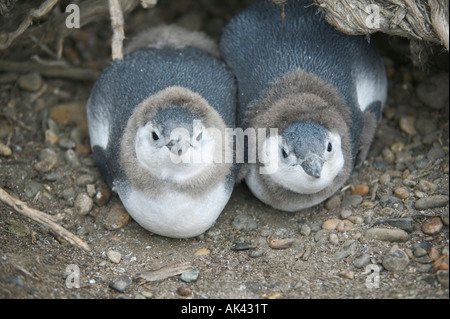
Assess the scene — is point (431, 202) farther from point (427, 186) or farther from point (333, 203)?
point (333, 203)

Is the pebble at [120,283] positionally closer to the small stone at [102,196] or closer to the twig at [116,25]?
the small stone at [102,196]

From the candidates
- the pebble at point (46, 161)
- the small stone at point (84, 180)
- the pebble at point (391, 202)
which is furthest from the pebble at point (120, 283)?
the pebble at point (391, 202)

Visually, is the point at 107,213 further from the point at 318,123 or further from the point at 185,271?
the point at 318,123

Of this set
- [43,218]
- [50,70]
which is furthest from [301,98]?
[50,70]

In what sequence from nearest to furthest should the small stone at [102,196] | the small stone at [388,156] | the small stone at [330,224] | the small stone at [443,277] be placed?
the small stone at [443,277] < the small stone at [330,224] < the small stone at [102,196] < the small stone at [388,156]

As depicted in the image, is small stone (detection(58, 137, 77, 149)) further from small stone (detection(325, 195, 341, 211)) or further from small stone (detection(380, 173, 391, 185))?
small stone (detection(380, 173, 391, 185))
